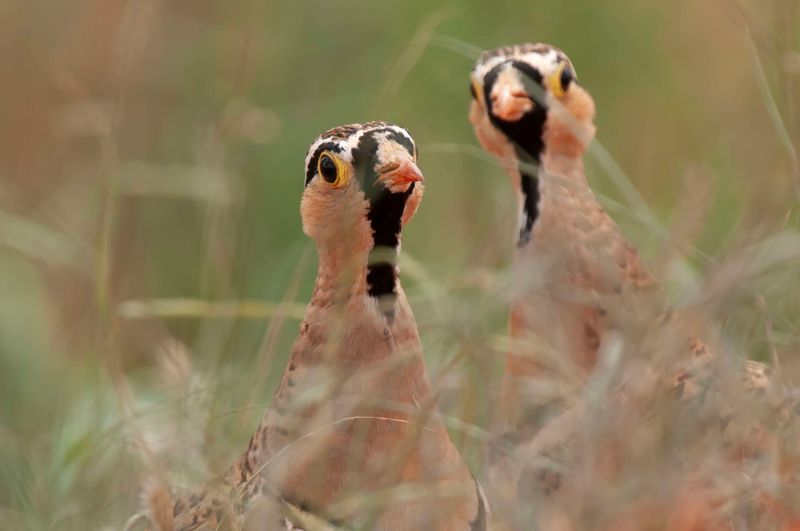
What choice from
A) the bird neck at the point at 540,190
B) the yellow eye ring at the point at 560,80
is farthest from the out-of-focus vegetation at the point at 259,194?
the yellow eye ring at the point at 560,80

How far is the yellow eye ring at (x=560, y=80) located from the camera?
3.98 metres

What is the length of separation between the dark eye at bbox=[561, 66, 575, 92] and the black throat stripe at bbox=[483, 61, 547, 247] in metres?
0.07

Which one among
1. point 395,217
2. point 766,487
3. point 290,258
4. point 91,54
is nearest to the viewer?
point 766,487

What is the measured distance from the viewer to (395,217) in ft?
10.9

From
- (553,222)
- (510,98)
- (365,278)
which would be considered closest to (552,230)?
(553,222)

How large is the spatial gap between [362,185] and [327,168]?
80 millimetres

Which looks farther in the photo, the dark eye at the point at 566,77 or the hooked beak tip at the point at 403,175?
the dark eye at the point at 566,77

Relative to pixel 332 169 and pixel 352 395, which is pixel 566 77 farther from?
pixel 352 395

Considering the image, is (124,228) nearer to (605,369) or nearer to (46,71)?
(46,71)

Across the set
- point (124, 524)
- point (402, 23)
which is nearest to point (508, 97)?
point (124, 524)

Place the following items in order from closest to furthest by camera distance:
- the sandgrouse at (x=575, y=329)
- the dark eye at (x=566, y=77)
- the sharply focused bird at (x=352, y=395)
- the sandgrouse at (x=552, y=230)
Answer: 1. the sandgrouse at (x=575, y=329)
2. the sharply focused bird at (x=352, y=395)
3. the sandgrouse at (x=552, y=230)
4. the dark eye at (x=566, y=77)

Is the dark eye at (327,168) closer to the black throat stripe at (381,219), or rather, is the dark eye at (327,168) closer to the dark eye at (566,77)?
the black throat stripe at (381,219)

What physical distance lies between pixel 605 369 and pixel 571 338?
77cm

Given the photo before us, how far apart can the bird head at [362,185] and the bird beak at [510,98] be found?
2.03ft
